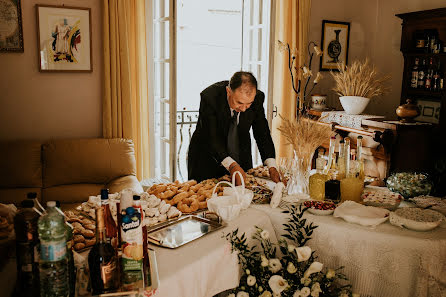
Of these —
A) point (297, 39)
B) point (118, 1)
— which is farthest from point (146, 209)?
point (297, 39)

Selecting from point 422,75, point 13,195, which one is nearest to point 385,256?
point 13,195

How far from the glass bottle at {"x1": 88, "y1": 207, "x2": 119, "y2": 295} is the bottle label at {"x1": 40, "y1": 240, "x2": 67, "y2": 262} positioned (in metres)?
0.11

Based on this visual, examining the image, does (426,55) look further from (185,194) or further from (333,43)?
(185,194)

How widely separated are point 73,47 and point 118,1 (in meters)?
0.59

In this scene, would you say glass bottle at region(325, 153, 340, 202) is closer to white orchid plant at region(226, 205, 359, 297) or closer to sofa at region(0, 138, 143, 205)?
white orchid plant at region(226, 205, 359, 297)

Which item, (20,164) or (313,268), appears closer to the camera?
(313,268)

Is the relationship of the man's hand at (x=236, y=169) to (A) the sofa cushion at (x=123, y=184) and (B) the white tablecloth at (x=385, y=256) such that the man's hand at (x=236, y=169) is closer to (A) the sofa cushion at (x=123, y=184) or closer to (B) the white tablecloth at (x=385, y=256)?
(B) the white tablecloth at (x=385, y=256)

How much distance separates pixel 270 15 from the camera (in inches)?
174

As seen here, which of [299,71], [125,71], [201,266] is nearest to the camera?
[201,266]

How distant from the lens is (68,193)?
3.22 metres

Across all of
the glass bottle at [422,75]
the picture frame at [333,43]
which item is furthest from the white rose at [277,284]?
the picture frame at [333,43]

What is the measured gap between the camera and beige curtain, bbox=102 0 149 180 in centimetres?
358

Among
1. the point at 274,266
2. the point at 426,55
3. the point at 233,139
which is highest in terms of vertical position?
the point at 426,55

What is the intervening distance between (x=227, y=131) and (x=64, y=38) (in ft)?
6.22
